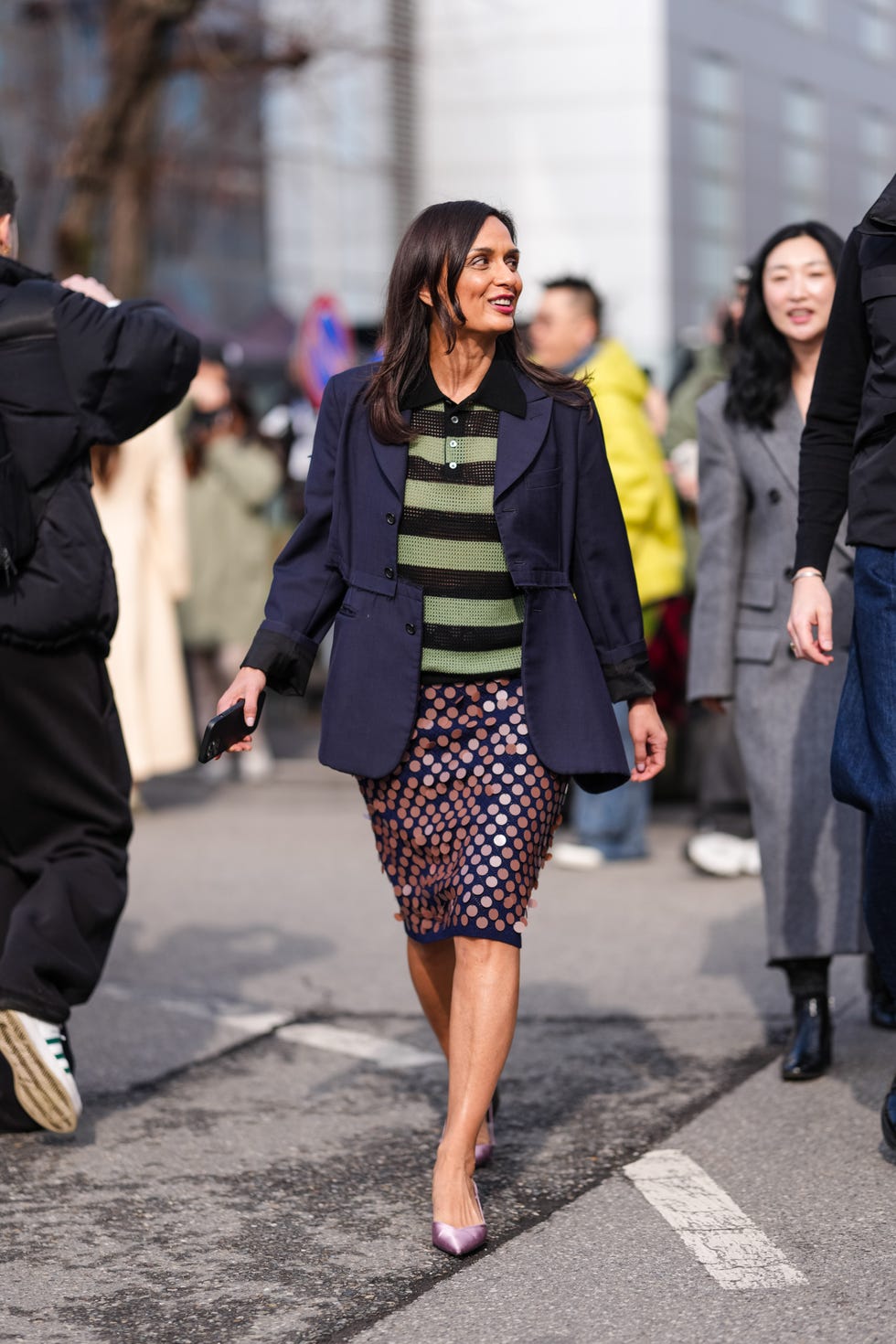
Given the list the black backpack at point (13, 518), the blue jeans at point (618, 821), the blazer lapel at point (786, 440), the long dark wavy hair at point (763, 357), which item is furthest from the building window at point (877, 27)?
the black backpack at point (13, 518)

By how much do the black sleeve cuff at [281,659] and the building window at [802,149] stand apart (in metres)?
25.3

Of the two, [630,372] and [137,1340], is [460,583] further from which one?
[630,372]

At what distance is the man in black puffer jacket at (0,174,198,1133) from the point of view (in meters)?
4.39

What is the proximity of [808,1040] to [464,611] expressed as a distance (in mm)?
1559

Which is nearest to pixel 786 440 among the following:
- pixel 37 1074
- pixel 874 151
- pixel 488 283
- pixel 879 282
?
pixel 879 282

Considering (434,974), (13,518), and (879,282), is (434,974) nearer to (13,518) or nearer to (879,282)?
(13,518)

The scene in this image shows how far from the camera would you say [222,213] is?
A: 24.8 m

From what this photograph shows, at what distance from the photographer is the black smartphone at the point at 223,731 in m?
A: 3.76

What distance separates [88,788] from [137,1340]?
4.98 ft

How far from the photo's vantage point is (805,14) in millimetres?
27578

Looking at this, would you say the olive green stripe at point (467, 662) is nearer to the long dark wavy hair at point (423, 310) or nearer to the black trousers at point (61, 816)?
the long dark wavy hair at point (423, 310)

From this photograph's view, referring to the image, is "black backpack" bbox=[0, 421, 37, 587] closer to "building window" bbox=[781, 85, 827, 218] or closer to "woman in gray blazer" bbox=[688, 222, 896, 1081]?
"woman in gray blazer" bbox=[688, 222, 896, 1081]

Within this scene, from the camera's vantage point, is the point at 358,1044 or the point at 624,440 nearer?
the point at 358,1044

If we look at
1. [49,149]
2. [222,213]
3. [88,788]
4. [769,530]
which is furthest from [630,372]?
[222,213]
